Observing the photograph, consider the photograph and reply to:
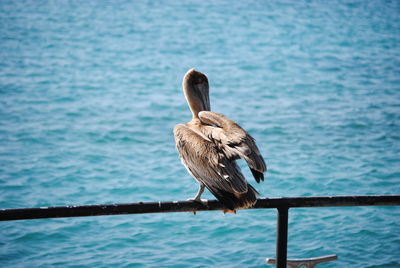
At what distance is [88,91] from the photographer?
10.3 m

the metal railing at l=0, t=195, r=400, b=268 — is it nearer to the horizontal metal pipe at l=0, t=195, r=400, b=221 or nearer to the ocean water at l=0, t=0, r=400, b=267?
the horizontal metal pipe at l=0, t=195, r=400, b=221

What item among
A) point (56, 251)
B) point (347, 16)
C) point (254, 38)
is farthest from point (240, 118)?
point (347, 16)

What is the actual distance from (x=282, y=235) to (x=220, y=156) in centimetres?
59

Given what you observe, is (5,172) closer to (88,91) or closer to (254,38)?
(88,91)

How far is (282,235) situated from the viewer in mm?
1876

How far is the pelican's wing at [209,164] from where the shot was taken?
222 centimetres

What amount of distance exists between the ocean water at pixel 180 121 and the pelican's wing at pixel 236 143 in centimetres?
289

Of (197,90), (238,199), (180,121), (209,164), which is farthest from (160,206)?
(180,121)

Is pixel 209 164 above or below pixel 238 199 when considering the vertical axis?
above

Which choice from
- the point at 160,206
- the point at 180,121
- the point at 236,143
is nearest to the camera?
the point at 160,206

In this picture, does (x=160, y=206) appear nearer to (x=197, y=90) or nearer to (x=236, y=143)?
(x=236, y=143)

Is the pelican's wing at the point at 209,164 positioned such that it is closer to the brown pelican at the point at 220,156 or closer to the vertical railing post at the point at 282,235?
the brown pelican at the point at 220,156

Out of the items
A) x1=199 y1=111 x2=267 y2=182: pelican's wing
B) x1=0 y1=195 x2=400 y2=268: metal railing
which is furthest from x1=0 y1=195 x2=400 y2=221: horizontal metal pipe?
x1=199 y1=111 x2=267 y2=182: pelican's wing

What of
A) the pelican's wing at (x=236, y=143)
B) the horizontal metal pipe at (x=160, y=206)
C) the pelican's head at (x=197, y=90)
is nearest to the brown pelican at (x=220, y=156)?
the pelican's wing at (x=236, y=143)
